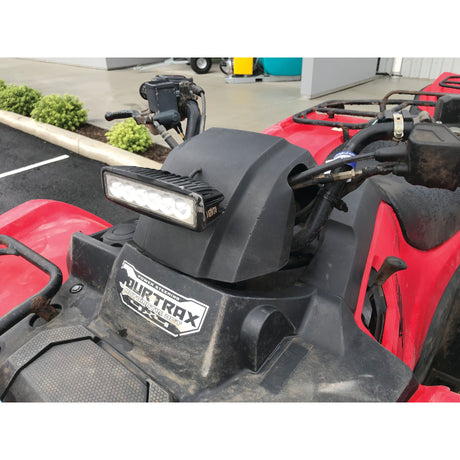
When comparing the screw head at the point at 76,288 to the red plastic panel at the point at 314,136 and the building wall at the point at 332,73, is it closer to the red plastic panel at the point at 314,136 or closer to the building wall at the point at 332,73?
the red plastic panel at the point at 314,136

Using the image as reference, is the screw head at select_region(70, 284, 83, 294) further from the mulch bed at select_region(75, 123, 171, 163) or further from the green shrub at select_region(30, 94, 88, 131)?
the green shrub at select_region(30, 94, 88, 131)

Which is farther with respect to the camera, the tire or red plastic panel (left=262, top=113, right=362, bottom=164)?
the tire

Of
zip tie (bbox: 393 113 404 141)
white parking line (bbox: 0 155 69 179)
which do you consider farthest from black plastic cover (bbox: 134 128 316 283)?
white parking line (bbox: 0 155 69 179)

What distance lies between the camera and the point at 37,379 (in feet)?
3.59

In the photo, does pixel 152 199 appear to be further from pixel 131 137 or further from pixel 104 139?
pixel 104 139

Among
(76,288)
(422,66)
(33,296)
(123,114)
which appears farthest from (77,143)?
(422,66)

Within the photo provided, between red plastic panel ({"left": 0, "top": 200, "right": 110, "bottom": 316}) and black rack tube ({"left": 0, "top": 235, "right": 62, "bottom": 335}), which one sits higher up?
black rack tube ({"left": 0, "top": 235, "right": 62, "bottom": 335})

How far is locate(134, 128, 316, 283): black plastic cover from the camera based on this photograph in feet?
3.47

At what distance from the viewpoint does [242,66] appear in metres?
9.28

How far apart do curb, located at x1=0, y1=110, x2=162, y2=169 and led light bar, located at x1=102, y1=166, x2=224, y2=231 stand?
355 cm

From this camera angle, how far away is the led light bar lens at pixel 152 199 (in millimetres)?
945

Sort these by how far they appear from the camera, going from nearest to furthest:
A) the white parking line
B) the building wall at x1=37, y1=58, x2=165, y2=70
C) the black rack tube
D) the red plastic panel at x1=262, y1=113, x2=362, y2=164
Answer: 1. the black rack tube
2. the red plastic panel at x1=262, y1=113, x2=362, y2=164
3. the white parking line
4. the building wall at x1=37, y1=58, x2=165, y2=70

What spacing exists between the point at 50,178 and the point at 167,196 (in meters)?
4.25
